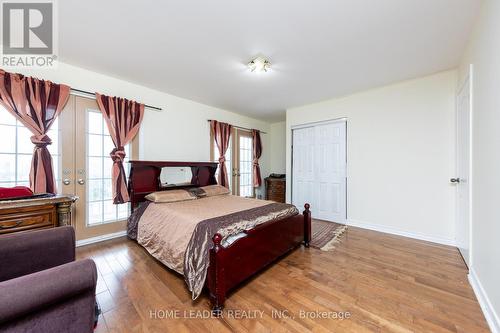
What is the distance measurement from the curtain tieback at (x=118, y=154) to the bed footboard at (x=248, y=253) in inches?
89.8

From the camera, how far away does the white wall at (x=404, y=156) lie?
289cm

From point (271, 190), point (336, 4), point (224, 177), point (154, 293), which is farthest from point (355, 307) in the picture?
point (271, 190)

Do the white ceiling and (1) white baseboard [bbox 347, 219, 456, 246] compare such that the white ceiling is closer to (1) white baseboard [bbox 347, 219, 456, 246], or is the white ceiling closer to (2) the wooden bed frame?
(2) the wooden bed frame

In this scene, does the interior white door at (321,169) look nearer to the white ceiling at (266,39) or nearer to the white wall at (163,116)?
the white ceiling at (266,39)

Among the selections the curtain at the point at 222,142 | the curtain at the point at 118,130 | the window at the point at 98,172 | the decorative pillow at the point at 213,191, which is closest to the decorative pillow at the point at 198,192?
the decorative pillow at the point at 213,191

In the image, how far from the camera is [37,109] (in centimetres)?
237

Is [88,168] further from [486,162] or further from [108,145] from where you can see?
[486,162]

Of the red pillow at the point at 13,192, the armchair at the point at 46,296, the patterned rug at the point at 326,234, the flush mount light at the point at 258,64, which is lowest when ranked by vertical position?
the patterned rug at the point at 326,234

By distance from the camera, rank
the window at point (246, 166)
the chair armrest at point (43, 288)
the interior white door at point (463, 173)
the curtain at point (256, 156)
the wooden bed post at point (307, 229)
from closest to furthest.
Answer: the chair armrest at point (43, 288)
the interior white door at point (463, 173)
the wooden bed post at point (307, 229)
the window at point (246, 166)
the curtain at point (256, 156)

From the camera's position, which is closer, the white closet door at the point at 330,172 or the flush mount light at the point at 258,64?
the flush mount light at the point at 258,64

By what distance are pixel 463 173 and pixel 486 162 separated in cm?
107

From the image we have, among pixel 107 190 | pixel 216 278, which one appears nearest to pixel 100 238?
pixel 107 190

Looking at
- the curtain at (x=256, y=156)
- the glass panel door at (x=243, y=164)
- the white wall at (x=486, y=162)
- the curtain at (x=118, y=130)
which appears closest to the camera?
the white wall at (x=486, y=162)

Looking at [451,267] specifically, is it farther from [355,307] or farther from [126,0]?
[126,0]
